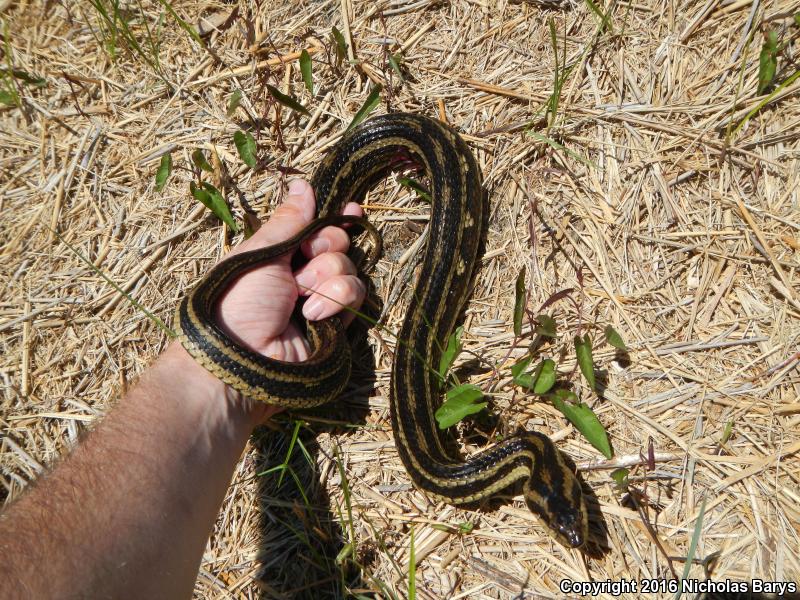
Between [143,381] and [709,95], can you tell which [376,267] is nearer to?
[143,381]

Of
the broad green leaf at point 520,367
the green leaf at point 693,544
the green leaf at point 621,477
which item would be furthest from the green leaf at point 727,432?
the broad green leaf at point 520,367

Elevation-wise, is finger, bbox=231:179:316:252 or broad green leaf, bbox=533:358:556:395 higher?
finger, bbox=231:179:316:252

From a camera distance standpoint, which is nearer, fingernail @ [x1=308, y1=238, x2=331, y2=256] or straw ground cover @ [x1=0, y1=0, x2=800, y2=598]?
straw ground cover @ [x1=0, y1=0, x2=800, y2=598]

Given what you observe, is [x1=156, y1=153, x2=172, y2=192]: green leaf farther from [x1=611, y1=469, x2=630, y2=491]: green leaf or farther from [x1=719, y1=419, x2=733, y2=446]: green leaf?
[x1=719, y1=419, x2=733, y2=446]: green leaf

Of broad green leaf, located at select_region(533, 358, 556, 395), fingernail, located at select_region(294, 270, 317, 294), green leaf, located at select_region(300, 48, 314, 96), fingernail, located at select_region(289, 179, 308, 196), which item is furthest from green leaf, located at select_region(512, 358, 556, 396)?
green leaf, located at select_region(300, 48, 314, 96)

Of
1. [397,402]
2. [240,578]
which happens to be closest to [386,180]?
[397,402]

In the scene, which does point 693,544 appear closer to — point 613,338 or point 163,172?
point 613,338

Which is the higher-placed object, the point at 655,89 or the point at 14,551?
the point at 655,89
